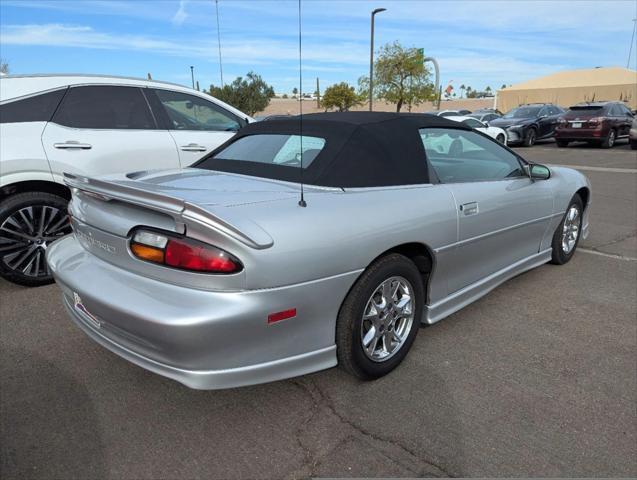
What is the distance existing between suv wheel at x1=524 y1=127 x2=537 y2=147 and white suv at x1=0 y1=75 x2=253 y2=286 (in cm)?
1548

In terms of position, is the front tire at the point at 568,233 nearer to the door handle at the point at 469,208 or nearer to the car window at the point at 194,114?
the door handle at the point at 469,208

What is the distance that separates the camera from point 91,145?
4312mm

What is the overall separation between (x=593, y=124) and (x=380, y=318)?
54.7ft

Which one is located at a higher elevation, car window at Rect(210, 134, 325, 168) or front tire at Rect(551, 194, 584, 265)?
car window at Rect(210, 134, 325, 168)

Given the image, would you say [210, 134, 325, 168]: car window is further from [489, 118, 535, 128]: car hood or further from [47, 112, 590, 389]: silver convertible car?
[489, 118, 535, 128]: car hood

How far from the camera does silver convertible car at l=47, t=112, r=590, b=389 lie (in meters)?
2.04

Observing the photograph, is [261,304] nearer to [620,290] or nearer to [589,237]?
[620,290]

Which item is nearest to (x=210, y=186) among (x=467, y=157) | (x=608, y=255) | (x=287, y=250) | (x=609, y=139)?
(x=287, y=250)

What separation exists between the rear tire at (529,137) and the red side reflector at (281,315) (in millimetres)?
17599

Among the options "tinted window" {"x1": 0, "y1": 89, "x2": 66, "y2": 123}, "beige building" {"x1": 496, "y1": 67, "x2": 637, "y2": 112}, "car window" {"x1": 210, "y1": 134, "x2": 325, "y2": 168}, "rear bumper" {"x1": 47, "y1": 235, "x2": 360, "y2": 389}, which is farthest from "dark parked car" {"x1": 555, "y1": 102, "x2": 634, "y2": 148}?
"beige building" {"x1": 496, "y1": 67, "x2": 637, "y2": 112}

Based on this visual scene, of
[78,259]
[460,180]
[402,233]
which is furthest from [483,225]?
[78,259]

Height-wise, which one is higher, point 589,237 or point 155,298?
point 155,298

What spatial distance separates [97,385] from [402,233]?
1887mm

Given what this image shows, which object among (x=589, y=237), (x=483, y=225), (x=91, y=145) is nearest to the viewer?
(x=483, y=225)
